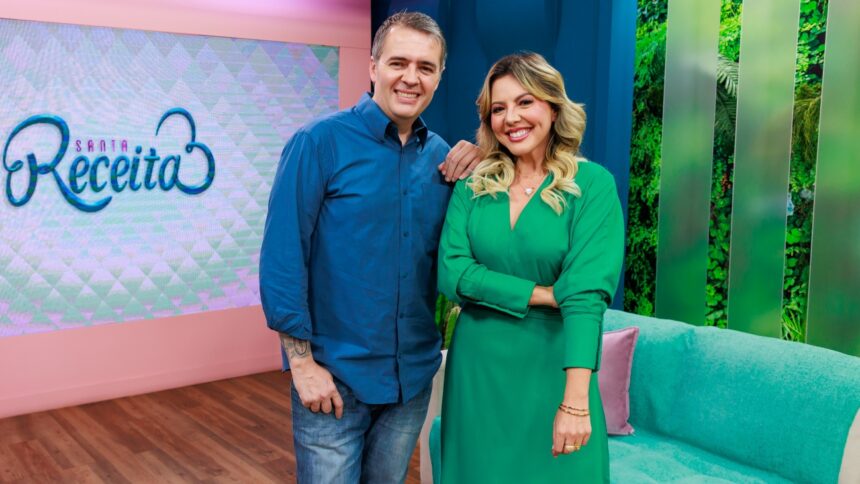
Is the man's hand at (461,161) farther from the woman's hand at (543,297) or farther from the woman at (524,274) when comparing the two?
the woman's hand at (543,297)

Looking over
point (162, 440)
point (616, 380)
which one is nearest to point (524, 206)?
point (616, 380)

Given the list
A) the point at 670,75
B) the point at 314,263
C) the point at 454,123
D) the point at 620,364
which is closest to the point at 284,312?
the point at 314,263

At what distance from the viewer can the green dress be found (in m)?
1.89

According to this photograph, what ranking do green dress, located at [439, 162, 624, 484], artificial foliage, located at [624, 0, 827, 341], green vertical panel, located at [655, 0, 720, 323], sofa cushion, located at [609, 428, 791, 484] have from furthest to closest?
green vertical panel, located at [655, 0, 720, 323] < artificial foliage, located at [624, 0, 827, 341] < sofa cushion, located at [609, 428, 791, 484] < green dress, located at [439, 162, 624, 484]

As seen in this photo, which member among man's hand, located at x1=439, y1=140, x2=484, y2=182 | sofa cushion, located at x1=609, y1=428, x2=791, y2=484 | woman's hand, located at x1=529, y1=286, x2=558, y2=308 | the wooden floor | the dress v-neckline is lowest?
the wooden floor

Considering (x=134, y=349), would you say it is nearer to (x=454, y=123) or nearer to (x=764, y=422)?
(x=454, y=123)

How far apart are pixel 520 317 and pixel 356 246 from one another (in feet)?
1.44

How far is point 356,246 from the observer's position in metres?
2.00

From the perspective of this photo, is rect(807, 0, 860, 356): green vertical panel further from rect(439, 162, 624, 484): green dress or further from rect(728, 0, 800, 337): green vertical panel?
rect(439, 162, 624, 484): green dress

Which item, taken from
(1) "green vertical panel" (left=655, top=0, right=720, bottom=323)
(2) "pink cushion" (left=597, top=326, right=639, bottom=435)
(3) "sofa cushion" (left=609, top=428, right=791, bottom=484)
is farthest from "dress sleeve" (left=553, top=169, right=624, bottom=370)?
(1) "green vertical panel" (left=655, top=0, right=720, bottom=323)

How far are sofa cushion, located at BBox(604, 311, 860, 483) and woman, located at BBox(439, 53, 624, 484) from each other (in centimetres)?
99

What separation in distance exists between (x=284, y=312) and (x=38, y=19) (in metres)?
3.47

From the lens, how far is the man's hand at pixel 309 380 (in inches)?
77.4

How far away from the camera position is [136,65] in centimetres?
486
